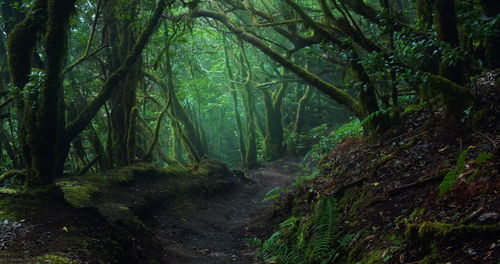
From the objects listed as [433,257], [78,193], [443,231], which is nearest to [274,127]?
[78,193]

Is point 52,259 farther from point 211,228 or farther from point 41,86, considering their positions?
point 211,228

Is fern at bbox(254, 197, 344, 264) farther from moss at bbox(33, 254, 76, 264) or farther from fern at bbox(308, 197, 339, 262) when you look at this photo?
moss at bbox(33, 254, 76, 264)

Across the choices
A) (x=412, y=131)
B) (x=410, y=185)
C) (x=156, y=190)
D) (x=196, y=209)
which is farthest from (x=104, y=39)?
(x=410, y=185)

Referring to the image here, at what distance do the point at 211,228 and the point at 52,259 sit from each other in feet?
18.7

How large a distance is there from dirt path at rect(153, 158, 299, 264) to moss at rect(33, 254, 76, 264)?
2.32 meters

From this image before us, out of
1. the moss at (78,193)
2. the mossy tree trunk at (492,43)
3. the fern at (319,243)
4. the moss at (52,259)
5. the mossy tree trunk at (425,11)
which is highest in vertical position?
the mossy tree trunk at (425,11)

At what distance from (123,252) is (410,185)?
425 centimetres

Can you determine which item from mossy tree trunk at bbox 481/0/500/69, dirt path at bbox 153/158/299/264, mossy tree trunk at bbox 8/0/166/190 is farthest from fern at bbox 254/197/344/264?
mossy tree trunk at bbox 8/0/166/190

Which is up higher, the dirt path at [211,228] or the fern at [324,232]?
the fern at [324,232]

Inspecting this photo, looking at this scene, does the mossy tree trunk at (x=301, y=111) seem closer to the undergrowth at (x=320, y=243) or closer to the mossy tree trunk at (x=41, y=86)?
the mossy tree trunk at (x=41, y=86)

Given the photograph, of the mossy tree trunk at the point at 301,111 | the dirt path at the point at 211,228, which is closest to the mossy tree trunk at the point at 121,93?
the dirt path at the point at 211,228

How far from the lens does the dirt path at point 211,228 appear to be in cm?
777

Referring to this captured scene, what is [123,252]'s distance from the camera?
622cm

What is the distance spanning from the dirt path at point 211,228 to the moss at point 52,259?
232cm
